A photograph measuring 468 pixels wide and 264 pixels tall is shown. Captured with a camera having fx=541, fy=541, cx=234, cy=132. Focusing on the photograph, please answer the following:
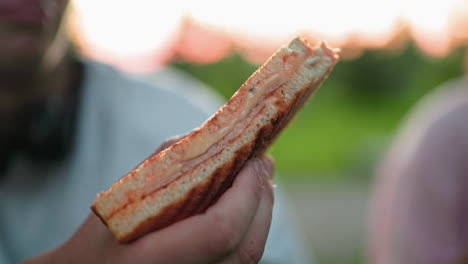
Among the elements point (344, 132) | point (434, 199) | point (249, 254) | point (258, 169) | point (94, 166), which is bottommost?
point (344, 132)

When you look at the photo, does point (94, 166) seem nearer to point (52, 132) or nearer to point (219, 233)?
point (52, 132)

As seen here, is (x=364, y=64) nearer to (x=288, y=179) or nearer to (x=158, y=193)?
(x=288, y=179)

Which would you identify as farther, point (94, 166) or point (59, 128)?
point (94, 166)

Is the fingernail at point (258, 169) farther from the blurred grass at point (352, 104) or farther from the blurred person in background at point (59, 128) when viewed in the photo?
the blurred grass at point (352, 104)

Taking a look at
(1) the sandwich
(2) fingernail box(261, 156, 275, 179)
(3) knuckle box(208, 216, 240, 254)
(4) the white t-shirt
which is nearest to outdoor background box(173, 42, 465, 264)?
(4) the white t-shirt

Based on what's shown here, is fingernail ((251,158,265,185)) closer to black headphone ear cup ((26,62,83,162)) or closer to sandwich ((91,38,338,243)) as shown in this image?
sandwich ((91,38,338,243))

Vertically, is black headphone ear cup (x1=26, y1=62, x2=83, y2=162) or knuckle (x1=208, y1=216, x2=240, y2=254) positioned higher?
knuckle (x1=208, y1=216, x2=240, y2=254)

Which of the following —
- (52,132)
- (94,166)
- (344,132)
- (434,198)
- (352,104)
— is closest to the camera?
(52,132)

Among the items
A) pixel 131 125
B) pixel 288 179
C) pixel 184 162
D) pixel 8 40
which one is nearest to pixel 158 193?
pixel 184 162

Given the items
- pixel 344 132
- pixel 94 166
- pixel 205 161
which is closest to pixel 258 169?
A: pixel 205 161
